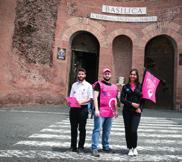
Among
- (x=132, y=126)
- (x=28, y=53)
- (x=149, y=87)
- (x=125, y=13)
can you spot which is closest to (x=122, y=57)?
(x=125, y=13)

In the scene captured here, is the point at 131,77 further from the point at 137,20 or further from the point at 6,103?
the point at 137,20

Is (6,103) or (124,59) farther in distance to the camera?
(124,59)

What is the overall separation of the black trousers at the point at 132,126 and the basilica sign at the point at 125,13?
16.2 metres

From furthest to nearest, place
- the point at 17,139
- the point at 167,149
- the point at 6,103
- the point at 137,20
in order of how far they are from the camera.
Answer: the point at 137,20 → the point at 6,103 → the point at 17,139 → the point at 167,149

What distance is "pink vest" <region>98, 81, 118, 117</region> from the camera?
5.54 meters

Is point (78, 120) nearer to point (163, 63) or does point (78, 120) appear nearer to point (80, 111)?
point (80, 111)

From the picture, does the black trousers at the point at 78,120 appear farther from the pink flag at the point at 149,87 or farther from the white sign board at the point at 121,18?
the white sign board at the point at 121,18

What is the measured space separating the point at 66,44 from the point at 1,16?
190 inches

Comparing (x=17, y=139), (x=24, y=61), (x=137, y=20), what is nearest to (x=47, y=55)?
(x=24, y=61)

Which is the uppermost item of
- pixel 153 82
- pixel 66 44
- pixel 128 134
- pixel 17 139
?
pixel 66 44

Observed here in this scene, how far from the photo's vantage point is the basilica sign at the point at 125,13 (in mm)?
20672

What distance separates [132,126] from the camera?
533 cm

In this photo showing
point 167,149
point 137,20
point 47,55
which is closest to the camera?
point 167,149

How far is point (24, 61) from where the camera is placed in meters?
18.5
